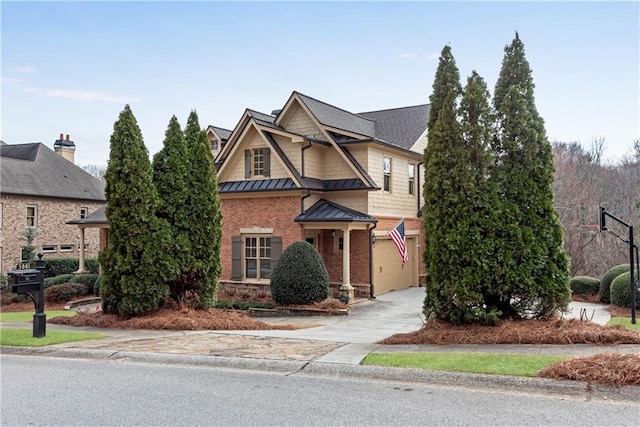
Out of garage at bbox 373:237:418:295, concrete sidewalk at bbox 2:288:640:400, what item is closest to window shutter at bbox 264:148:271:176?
garage at bbox 373:237:418:295

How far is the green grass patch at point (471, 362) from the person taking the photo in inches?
265

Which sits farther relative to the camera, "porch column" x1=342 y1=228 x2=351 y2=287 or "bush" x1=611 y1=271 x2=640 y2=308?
"porch column" x1=342 y1=228 x2=351 y2=287

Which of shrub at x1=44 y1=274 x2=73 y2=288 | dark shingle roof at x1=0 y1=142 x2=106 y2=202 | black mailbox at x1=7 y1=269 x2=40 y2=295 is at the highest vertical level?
dark shingle roof at x1=0 y1=142 x2=106 y2=202

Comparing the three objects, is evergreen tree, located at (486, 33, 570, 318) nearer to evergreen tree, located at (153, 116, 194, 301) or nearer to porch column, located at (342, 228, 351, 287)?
evergreen tree, located at (153, 116, 194, 301)

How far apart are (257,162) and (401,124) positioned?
8.14m

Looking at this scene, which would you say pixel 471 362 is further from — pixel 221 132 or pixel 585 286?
pixel 221 132

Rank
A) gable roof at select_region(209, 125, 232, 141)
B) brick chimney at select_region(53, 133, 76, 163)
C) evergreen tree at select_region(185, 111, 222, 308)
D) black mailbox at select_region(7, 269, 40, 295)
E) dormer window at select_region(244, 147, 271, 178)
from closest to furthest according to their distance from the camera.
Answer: black mailbox at select_region(7, 269, 40, 295) < evergreen tree at select_region(185, 111, 222, 308) < dormer window at select_region(244, 147, 271, 178) < gable roof at select_region(209, 125, 232, 141) < brick chimney at select_region(53, 133, 76, 163)

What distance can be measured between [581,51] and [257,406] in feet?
40.3

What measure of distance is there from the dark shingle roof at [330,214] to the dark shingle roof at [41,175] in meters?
21.7

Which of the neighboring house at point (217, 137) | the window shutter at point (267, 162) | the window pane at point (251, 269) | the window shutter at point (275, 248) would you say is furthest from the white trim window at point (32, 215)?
the window shutter at point (275, 248)

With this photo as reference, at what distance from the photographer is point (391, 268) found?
2242cm

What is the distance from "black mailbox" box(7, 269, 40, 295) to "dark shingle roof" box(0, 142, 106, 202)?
24.4m

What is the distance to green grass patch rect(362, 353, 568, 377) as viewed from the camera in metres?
6.73

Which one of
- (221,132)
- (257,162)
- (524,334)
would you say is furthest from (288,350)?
(221,132)
